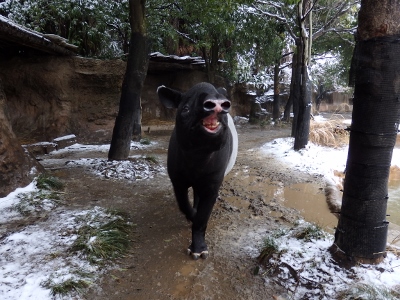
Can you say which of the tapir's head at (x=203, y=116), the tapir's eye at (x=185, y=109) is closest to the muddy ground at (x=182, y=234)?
the tapir's head at (x=203, y=116)

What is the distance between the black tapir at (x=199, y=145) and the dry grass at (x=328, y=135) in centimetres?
722

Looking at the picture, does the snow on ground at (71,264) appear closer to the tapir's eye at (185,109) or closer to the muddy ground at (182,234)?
the muddy ground at (182,234)

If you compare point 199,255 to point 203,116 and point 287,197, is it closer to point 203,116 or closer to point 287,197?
point 203,116

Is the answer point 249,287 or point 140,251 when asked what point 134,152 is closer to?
point 140,251

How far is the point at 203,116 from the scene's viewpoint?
7.06 feet

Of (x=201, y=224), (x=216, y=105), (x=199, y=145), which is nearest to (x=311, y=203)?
(x=201, y=224)

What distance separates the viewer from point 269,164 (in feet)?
23.0

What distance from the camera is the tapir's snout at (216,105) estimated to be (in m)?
2.00

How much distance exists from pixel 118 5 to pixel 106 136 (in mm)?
4112

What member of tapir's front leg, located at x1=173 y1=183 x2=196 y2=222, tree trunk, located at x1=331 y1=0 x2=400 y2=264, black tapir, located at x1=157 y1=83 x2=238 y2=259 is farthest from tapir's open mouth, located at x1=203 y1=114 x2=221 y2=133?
tree trunk, located at x1=331 y1=0 x2=400 y2=264

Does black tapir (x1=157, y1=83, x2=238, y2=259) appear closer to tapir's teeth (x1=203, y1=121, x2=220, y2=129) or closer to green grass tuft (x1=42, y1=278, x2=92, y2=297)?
tapir's teeth (x1=203, y1=121, x2=220, y2=129)

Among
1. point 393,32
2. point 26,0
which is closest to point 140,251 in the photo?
point 393,32

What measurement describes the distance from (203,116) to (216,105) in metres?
0.18

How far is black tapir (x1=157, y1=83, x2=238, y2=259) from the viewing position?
7.11 ft
